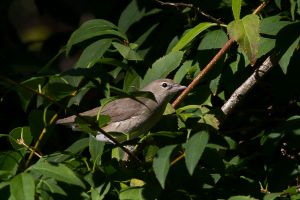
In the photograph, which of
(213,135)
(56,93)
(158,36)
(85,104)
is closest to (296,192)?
(213,135)

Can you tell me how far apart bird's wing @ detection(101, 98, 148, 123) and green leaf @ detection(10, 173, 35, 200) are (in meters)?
2.83

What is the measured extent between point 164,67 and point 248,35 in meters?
0.76

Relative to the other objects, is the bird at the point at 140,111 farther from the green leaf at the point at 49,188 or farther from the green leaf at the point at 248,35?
the green leaf at the point at 49,188

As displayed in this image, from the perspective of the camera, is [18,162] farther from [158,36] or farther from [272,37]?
[158,36]

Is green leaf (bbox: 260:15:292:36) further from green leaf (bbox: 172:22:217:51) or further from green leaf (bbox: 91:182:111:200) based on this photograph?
green leaf (bbox: 91:182:111:200)

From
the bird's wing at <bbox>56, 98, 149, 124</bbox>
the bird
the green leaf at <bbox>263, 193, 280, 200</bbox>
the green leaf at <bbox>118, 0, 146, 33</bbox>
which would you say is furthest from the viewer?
the bird's wing at <bbox>56, 98, 149, 124</bbox>

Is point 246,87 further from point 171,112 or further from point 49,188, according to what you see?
point 49,188

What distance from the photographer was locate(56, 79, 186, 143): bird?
4.96 meters

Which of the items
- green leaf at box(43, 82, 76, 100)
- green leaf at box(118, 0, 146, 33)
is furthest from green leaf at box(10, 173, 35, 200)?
green leaf at box(118, 0, 146, 33)

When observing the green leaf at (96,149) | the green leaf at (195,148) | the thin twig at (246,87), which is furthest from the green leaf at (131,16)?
the green leaf at (195,148)

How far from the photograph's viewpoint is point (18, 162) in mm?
3395

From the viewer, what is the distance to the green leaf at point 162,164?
2.97 m

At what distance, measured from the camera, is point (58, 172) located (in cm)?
306

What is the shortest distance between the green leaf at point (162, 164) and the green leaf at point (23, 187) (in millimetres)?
544
